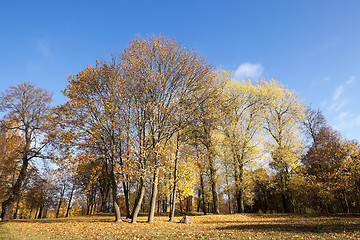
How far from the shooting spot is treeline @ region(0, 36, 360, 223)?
632 inches

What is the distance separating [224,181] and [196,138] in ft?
21.7

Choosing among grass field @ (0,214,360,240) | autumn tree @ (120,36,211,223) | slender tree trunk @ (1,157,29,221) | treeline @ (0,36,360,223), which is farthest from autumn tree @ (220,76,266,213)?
slender tree trunk @ (1,157,29,221)

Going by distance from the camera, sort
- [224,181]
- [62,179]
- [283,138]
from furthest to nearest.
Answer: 1. [62,179]
2. [283,138]
3. [224,181]

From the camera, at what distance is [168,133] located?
680 inches

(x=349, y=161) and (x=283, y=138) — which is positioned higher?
(x=283, y=138)

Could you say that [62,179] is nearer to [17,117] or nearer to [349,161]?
[17,117]

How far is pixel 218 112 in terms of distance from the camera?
19.9 meters

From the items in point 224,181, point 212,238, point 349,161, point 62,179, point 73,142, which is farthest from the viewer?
point 62,179

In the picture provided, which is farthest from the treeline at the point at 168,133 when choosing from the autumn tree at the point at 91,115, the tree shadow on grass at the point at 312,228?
the tree shadow on grass at the point at 312,228

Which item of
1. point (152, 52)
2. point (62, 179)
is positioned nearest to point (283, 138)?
point (152, 52)

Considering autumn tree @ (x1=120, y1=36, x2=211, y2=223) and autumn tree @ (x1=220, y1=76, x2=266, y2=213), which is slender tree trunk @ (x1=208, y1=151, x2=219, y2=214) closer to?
autumn tree @ (x1=220, y1=76, x2=266, y2=213)

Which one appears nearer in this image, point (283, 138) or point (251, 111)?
point (251, 111)

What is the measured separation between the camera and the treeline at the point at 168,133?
16.1m

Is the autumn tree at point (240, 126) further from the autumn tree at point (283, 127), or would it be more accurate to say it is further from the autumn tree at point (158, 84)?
the autumn tree at point (158, 84)
